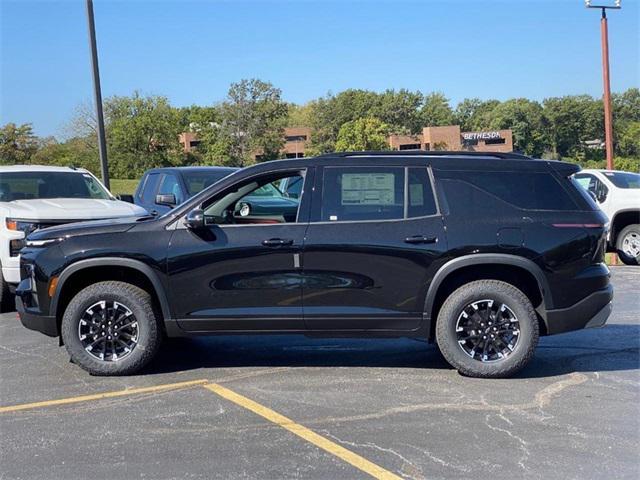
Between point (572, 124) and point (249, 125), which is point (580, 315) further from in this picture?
point (572, 124)

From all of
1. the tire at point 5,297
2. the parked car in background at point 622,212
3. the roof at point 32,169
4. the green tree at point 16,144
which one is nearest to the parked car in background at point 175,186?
the roof at point 32,169

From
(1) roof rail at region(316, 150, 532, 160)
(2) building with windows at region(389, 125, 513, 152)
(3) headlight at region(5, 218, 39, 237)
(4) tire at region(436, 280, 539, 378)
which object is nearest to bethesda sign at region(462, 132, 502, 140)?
(2) building with windows at region(389, 125, 513, 152)

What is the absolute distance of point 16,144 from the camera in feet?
126

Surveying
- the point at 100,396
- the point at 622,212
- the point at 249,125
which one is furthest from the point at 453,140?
the point at 100,396

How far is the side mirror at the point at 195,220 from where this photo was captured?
18.3 ft

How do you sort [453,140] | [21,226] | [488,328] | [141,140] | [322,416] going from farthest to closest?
[453,140] → [141,140] → [21,226] → [488,328] → [322,416]

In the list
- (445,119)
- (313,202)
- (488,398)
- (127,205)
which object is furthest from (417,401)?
(445,119)

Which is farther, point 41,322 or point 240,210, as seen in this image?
point 240,210

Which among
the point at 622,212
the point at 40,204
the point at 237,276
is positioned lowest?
the point at 237,276

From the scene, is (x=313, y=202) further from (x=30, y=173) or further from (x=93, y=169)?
(x=93, y=169)

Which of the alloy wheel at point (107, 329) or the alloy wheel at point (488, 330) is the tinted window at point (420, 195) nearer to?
the alloy wheel at point (488, 330)

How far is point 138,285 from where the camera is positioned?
5.87 m

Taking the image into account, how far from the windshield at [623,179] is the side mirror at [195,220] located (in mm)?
10700

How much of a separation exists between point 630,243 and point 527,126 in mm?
84997
